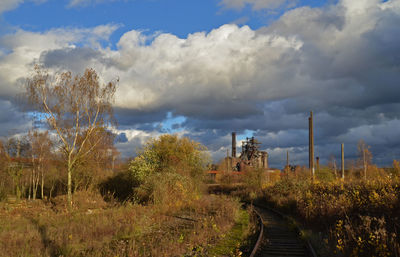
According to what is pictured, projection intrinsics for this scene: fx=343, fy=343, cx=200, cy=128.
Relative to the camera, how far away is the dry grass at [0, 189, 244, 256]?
10.9m

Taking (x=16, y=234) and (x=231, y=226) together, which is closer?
(x=16, y=234)

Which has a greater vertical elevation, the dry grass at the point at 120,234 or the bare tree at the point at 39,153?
the bare tree at the point at 39,153

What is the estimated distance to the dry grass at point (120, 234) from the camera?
1088cm

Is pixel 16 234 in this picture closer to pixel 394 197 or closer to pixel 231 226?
pixel 231 226

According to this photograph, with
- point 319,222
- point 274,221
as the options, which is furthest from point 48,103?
point 319,222

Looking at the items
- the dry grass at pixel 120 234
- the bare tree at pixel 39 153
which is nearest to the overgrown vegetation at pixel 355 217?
the dry grass at pixel 120 234

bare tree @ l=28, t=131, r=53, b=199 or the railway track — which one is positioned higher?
bare tree @ l=28, t=131, r=53, b=199

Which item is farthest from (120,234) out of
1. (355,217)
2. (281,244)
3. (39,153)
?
(39,153)

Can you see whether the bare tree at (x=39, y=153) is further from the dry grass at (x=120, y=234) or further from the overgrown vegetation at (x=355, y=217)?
the overgrown vegetation at (x=355, y=217)

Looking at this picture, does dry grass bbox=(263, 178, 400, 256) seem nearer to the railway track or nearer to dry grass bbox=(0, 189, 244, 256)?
the railway track

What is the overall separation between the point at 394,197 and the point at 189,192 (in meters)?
17.1

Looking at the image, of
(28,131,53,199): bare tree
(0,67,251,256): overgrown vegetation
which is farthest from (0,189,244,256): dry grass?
(28,131,53,199): bare tree

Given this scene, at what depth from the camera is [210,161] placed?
34.0 m

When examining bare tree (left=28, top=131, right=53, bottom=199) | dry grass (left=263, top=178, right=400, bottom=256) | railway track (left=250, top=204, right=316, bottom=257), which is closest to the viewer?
dry grass (left=263, top=178, right=400, bottom=256)
